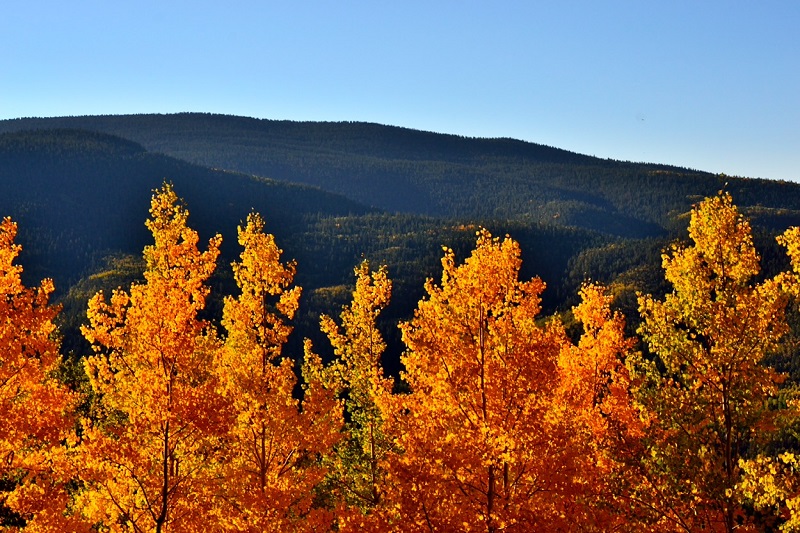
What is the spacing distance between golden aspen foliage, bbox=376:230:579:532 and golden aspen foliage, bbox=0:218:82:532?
6754 mm

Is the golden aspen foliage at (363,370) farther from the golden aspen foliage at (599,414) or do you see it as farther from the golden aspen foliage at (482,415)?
the golden aspen foliage at (482,415)

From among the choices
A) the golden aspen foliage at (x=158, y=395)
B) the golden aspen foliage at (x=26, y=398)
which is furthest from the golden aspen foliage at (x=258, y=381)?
the golden aspen foliage at (x=26, y=398)

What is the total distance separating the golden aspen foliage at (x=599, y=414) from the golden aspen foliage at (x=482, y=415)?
0.64 m

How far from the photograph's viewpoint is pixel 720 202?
51.3 ft

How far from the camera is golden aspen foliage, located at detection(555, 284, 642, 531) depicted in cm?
1537

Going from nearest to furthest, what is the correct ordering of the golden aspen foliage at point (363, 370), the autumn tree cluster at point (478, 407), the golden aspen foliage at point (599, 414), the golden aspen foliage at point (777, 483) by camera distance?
the golden aspen foliage at point (777, 483)
the autumn tree cluster at point (478, 407)
the golden aspen foliage at point (599, 414)
the golden aspen foliage at point (363, 370)

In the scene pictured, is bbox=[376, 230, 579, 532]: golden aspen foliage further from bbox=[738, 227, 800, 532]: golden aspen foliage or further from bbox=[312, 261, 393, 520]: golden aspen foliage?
bbox=[312, 261, 393, 520]: golden aspen foliage

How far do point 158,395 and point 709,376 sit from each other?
10.7 metres

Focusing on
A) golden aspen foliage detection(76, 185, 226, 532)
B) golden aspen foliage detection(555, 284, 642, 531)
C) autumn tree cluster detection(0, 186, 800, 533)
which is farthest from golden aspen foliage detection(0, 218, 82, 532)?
golden aspen foliage detection(555, 284, 642, 531)

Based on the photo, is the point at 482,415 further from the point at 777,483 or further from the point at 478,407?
the point at 777,483

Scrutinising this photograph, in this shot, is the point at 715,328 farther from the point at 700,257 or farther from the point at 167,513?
the point at 167,513

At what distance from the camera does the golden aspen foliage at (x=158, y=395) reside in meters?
15.9

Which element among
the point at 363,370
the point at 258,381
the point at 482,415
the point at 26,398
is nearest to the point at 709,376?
the point at 482,415

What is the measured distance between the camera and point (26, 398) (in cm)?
1584
